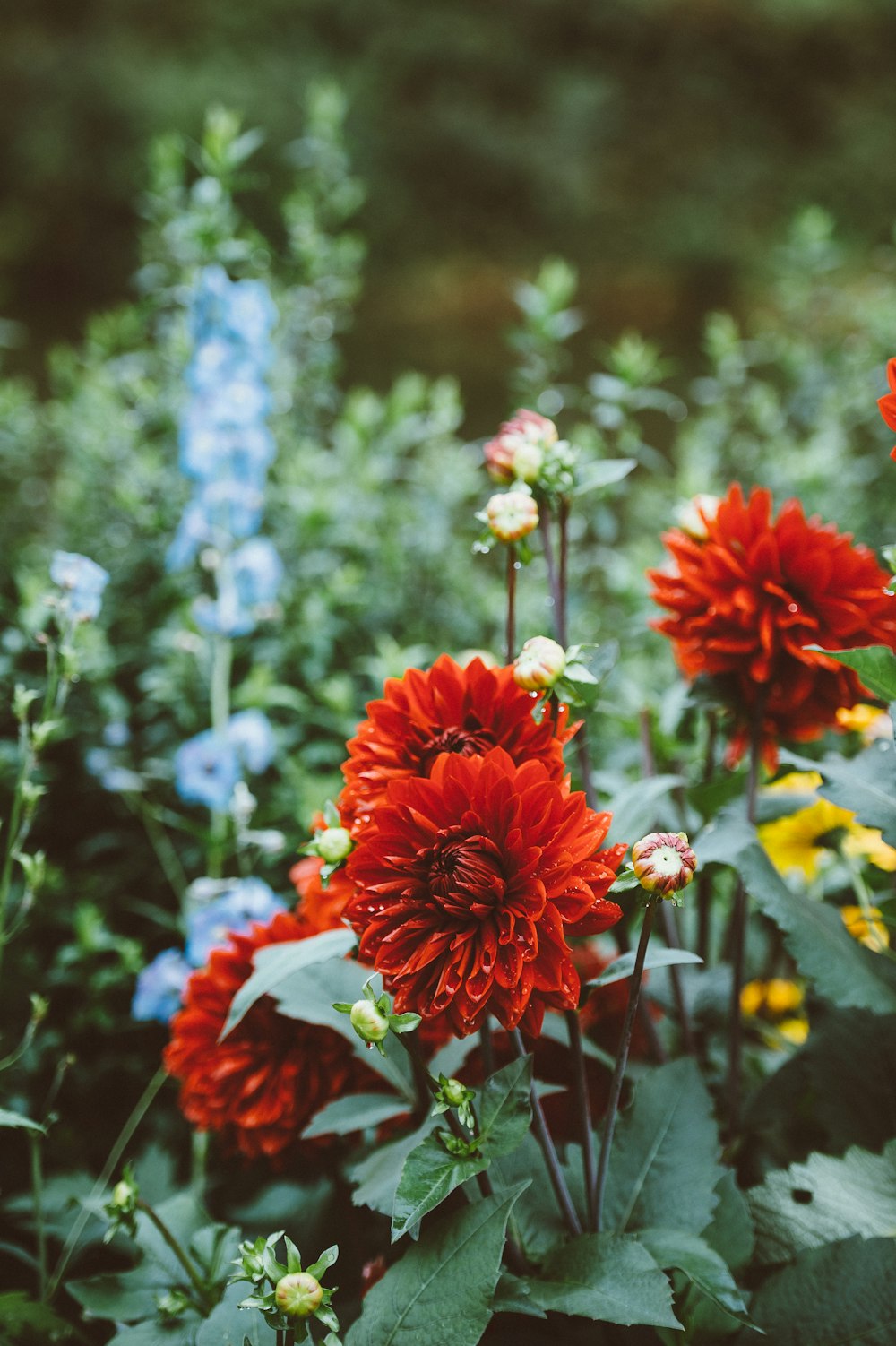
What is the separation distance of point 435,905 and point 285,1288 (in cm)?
13

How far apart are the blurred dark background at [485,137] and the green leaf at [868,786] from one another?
2.62 m

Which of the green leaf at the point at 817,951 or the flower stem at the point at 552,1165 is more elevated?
the green leaf at the point at 817,951

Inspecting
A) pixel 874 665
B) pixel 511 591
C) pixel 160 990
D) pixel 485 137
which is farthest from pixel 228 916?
pixel 485 137

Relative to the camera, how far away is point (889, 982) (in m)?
0.46

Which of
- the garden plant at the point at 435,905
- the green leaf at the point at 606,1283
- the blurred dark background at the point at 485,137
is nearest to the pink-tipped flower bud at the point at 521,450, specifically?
the garden plant at the point at 435,905

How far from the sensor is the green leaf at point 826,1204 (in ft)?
1.37

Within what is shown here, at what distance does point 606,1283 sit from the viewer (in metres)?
0.34

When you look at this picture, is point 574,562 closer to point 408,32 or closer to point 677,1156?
point 677,1156

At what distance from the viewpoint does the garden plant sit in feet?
1.09

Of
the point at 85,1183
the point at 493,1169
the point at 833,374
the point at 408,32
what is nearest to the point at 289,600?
the point at 85,1183

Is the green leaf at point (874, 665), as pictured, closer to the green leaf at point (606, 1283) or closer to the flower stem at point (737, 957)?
the flower stem at point (737, 957)

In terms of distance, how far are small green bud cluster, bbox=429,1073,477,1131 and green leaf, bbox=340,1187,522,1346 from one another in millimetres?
31

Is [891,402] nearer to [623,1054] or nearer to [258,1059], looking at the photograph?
[623,1054]

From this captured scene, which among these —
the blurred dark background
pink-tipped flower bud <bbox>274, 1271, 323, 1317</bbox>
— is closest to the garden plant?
pink-tipped flower bud <bbox>274, 1271, 323, 1317</bbox>
